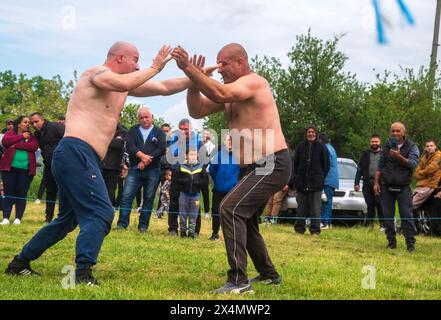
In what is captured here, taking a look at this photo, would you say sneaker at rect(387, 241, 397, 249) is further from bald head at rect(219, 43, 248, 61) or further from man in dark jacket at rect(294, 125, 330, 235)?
bald head at rect(219, 43, 248, 61)

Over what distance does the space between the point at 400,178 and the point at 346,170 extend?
22.7 feet

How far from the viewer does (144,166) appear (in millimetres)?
12242

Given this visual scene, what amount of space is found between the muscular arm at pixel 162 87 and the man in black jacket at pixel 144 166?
5291 mm

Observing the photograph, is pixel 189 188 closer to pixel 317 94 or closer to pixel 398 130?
pixel 398 130

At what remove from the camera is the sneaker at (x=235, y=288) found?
6070 millimetres

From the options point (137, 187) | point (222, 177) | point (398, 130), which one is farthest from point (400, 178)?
point (137, 187)

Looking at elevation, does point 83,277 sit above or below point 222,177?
below

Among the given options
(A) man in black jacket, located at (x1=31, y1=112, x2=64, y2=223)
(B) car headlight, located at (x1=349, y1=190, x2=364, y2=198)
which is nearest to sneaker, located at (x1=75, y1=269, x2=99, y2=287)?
(A) man in black jacket, located at (x1=31, y1=112, x2=64, y2=223)

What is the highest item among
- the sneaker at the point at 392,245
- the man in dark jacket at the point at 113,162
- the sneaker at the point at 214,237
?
the man in dark jacket at the point at 113,162

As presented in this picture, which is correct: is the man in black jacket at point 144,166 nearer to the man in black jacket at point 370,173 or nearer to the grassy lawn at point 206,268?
the grassy lawn at point 206,268

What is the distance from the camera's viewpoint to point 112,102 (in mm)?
6582

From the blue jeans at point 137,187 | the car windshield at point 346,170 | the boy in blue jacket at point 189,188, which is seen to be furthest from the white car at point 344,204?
the blue jeans at point 137,187
